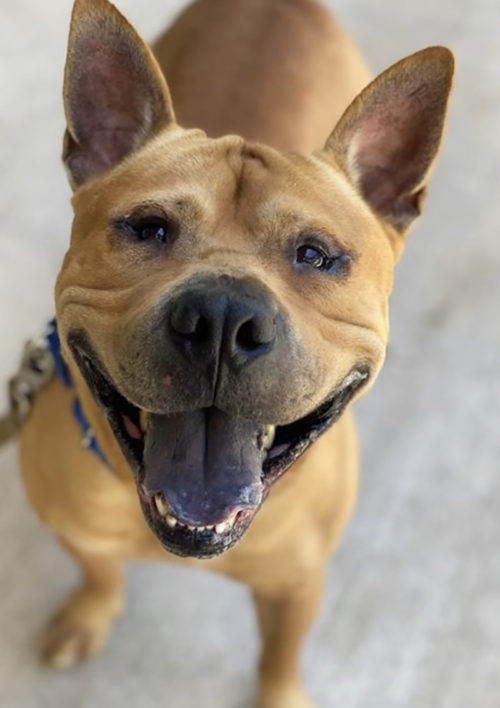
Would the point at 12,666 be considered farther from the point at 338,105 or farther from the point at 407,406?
the point at 338,105

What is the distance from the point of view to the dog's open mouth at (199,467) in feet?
4.20

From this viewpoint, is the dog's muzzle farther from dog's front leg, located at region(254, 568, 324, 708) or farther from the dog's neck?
the dog's neck

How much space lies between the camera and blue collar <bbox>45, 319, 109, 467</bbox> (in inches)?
62.7

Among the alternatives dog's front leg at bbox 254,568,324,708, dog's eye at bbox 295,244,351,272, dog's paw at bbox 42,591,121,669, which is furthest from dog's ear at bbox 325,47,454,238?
dog's paw at bbox 42,591,121,669

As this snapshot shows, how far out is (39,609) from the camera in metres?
2.20

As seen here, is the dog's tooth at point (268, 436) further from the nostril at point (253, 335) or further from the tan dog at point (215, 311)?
the nostril at point (253, 335)

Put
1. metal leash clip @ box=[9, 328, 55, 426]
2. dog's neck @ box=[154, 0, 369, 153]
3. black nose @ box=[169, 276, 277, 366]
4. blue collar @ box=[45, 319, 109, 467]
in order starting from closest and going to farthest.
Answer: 1. black nose @ box=[169, 276, 277, 366]
2. blue collar @ box=[45, 319, 109, 467]
3. metal leash clip @ box=[9, 328, 55, 426]
4. dog's neck @ box=[154, 0, 369, 153]

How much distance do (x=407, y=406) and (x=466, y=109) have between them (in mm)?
1165

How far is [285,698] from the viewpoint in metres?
2.03

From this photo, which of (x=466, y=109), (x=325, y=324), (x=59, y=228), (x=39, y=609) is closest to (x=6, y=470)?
(x=39, y=609)

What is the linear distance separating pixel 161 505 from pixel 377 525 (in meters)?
1.13

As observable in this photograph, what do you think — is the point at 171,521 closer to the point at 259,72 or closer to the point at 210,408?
the point at 210,408

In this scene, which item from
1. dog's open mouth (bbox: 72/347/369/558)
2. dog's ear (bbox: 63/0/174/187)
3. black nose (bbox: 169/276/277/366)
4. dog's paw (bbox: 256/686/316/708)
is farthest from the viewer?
dog's paw (bbox: 256/686/316/708)

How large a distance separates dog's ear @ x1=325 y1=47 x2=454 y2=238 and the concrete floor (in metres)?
1.02
